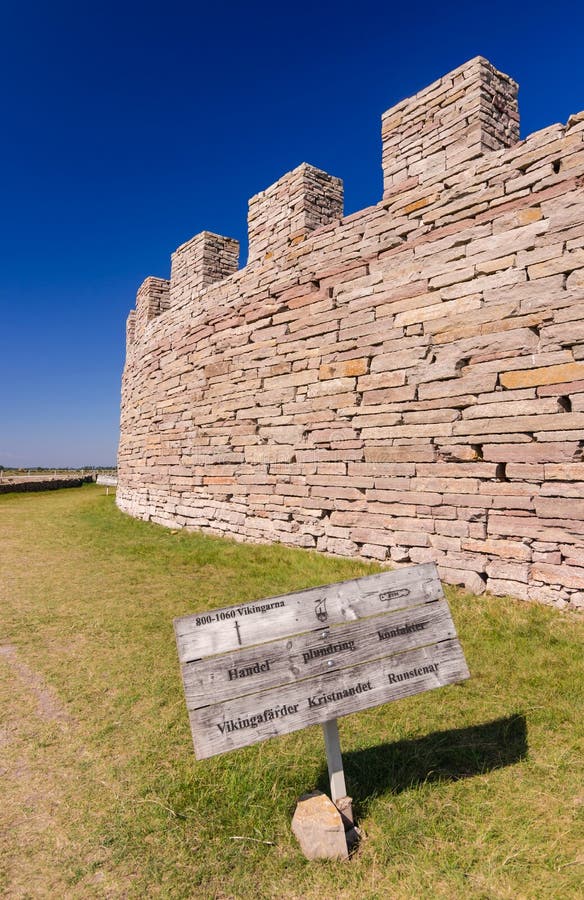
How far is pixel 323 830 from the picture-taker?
2461 mm

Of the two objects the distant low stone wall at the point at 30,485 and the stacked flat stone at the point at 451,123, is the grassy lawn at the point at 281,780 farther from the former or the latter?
the distant low stone wall at the point at 30,485

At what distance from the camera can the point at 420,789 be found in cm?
286

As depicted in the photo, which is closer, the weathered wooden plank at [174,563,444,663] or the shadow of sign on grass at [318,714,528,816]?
the weathered wooden plank at [174,563,444,663]

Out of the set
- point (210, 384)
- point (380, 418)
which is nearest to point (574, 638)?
point (380, 418)

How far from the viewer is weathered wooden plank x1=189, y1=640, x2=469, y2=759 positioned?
2.41 metres

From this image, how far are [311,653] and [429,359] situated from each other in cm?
471

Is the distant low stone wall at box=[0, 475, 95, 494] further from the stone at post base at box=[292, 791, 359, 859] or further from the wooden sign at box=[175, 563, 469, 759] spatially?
the stone at post base at box=[292, 791, 359, 859]

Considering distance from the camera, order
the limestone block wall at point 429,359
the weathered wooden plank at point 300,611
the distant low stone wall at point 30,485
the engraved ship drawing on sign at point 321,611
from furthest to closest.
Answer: the distant low stone wall at point 30,485 < the limestone block wall at point 429,359 < the engraved ship drawing on sign at point 321,611 < the weathered wooden plank at point 300,611

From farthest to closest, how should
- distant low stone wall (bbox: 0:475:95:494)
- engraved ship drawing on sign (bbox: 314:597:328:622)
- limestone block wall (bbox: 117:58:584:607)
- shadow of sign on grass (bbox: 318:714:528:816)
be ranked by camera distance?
1. distant low stone wall (bbox: 0:475:95:494)
2. limestone block wall (bbox: 117:58:584:607)
3. shadow of sign on grass (bbox: 318:714:528:816)
4. engraved ship drawing on sign (bbox: 314:597:328:622)

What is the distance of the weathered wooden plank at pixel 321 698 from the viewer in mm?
2408

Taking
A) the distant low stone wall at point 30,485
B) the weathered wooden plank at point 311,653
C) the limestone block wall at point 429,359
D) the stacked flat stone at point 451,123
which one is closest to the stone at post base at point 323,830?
the weathered wooden plank at point 311,653

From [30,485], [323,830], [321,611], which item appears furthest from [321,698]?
[30,485]

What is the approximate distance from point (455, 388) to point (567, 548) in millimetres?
2136

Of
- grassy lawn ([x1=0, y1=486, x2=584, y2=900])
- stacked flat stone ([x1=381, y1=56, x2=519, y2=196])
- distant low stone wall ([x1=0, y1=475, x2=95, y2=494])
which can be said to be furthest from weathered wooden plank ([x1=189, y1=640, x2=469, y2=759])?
distant low stone wall ([x1=0, y1=475, x2=95, y2=494])
